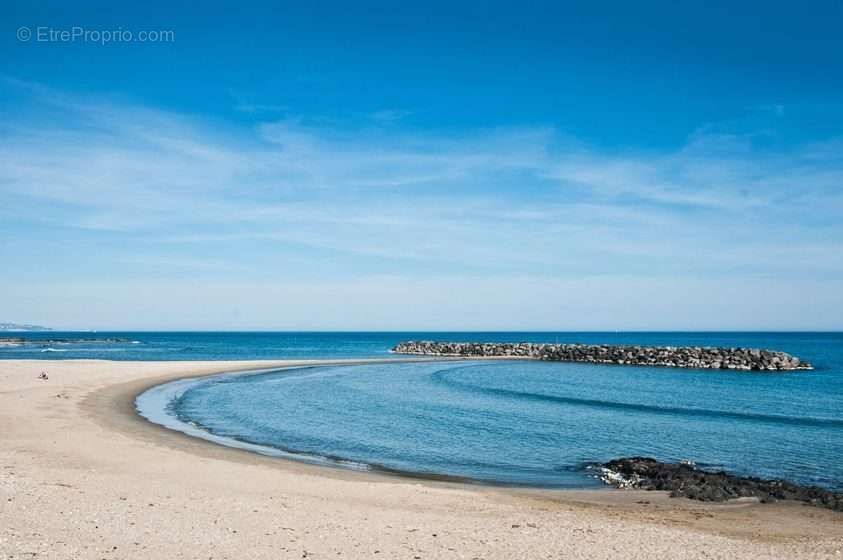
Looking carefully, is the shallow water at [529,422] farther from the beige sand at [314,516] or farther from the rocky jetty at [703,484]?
the beige sand at [314,516]

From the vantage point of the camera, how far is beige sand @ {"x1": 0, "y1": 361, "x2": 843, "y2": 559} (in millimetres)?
11367

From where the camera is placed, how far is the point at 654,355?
82.2 metres

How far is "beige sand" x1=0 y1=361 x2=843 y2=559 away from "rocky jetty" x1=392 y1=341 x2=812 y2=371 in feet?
208

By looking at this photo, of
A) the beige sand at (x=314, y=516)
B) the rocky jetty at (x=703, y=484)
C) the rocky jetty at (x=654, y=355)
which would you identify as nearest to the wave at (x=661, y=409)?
the rocky jetty at (x=703, y=484)

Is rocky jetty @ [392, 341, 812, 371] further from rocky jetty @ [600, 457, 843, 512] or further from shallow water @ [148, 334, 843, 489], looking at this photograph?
rocky jetty @ [600, 457, 843, 512]

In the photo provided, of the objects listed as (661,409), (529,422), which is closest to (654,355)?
(661,409)

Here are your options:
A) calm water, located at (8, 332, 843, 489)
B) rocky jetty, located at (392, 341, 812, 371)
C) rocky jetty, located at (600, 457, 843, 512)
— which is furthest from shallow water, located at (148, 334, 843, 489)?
rocky jetty, located at (392, 341, 812, 371)

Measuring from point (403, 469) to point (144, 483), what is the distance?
290 inches

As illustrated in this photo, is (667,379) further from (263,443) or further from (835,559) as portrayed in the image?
(835,559)

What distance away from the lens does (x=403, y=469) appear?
20.6 meters

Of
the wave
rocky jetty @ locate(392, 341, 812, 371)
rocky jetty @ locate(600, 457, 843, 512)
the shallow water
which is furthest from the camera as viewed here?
rocky jetty @ locate(392, 341, 812, 371)

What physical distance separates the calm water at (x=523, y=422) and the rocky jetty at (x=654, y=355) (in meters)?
18.4

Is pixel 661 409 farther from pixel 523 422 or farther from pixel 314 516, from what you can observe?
pixel 314 516

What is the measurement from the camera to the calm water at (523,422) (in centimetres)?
2200
